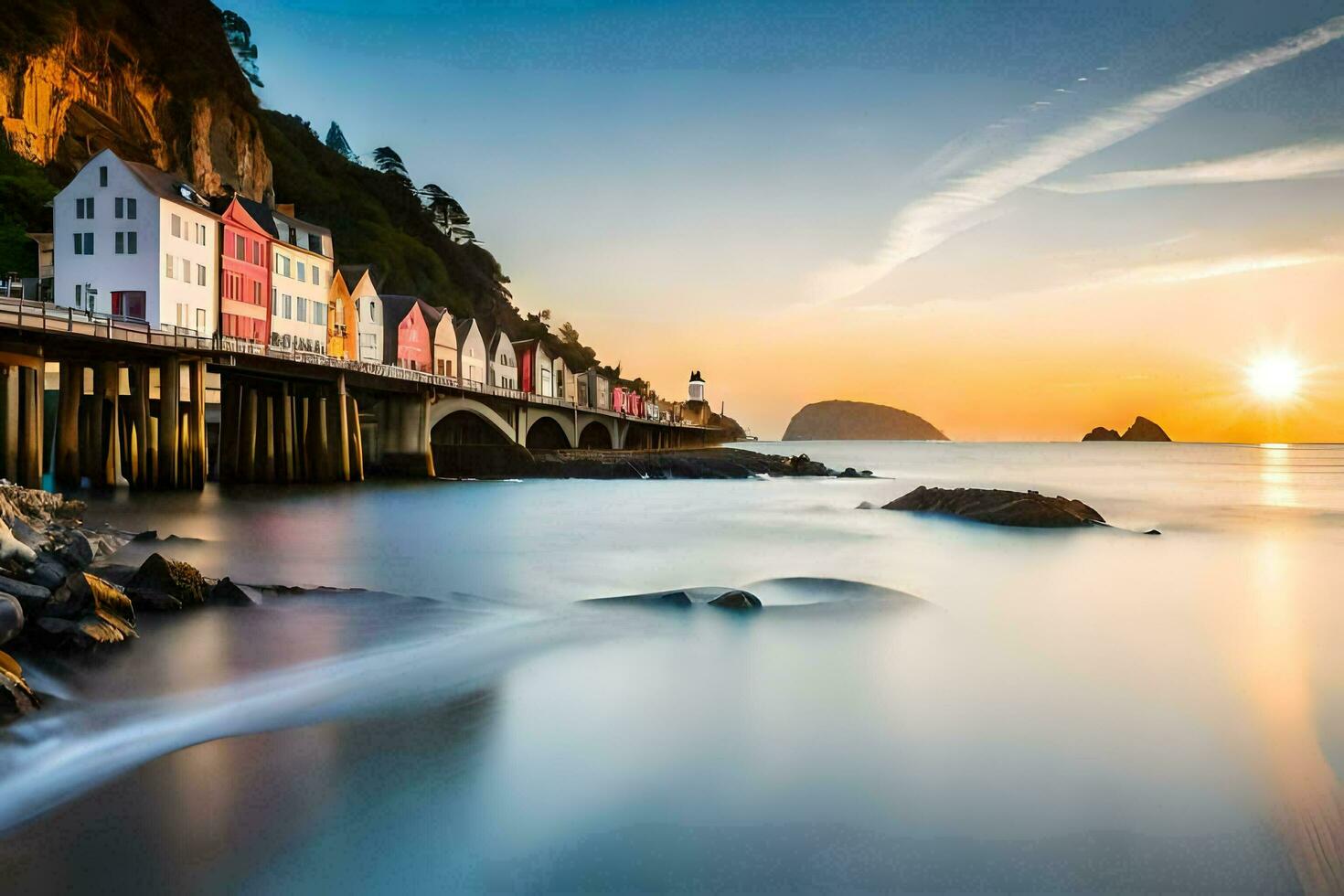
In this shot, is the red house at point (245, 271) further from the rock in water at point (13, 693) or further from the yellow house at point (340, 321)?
the rock in water at point (13, 693)

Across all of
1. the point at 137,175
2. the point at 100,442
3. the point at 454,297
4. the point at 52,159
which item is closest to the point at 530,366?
the point at 454,297

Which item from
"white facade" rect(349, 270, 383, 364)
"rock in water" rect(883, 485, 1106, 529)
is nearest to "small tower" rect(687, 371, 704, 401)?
"white facade" rect(349, 270, 383, 364)

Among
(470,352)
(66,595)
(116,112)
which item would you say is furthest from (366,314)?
(66,595)

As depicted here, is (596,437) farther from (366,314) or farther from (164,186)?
(164,186)

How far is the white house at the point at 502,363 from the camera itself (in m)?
84.2

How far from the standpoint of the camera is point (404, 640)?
11453mm

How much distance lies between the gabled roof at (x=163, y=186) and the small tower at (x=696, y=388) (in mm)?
124212

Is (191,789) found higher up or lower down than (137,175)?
lower down

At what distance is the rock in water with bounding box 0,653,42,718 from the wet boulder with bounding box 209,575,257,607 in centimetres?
480

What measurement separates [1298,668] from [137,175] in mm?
48117

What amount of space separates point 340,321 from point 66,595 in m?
53.8

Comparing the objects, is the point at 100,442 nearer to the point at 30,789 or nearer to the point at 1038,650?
the point at 30,789

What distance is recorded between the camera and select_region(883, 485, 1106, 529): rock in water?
83.3 ft

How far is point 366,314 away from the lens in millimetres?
62969
